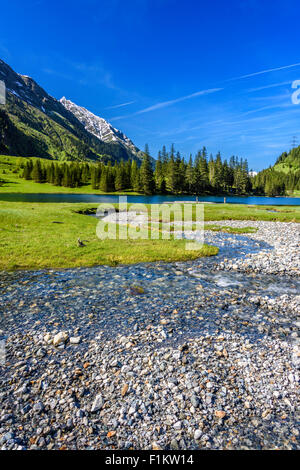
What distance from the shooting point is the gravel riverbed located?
18.6ft

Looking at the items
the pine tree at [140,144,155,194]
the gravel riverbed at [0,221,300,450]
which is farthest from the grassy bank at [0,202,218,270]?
the pine tree at [140,144,155,194]

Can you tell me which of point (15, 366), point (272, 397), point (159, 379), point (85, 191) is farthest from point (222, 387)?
point (85, 191)

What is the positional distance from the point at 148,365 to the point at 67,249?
16.7m

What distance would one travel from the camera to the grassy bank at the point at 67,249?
63.4 ft

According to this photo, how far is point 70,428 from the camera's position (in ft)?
18.8

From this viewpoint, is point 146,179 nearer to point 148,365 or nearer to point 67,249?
point 67,249

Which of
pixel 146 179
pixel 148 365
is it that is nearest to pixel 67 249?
pixel 148 365

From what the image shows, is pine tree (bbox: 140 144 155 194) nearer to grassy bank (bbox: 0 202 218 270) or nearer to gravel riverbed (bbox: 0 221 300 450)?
grassy bank (bbox: 0 202 218 270)

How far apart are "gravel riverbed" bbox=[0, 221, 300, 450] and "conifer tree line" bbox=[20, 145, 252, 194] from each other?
140232mm

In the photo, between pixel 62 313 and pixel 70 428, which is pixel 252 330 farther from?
pixel 62 313

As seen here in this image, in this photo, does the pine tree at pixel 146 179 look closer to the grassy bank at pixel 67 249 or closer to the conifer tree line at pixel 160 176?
the conifer tree line at pixel 160 176

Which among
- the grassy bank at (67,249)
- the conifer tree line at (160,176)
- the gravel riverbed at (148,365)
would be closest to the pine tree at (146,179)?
the conifer tree line at (160,176)

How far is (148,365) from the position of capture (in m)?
7.90

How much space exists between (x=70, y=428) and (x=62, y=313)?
6154 mm
